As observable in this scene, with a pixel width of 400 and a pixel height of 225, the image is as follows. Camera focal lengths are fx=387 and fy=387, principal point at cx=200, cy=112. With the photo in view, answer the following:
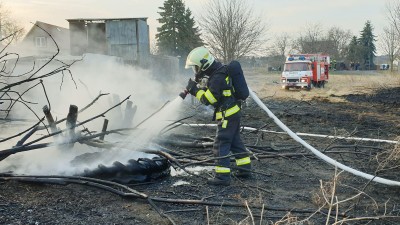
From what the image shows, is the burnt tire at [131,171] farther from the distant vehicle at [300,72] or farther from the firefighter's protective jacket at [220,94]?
the distant vehicle at [300,72]

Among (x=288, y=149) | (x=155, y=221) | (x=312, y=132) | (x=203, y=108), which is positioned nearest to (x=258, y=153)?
(x=288, y=149)

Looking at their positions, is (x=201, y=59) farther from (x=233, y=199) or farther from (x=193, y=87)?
(x=233, y=199)

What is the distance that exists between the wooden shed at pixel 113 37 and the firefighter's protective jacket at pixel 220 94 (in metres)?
21.6

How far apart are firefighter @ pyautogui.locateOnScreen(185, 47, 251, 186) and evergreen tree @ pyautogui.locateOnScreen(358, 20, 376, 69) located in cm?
7426

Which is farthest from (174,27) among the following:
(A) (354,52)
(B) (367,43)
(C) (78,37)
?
(B) (367,43)

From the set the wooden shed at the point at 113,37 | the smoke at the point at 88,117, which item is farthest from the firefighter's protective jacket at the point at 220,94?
the wooden shed at the point at 113,37

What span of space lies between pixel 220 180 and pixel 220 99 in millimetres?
1040

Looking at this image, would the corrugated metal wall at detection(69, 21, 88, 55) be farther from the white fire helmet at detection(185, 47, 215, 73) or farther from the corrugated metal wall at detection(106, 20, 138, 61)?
the white fire helmet at detection(185, 47, 215, 73)

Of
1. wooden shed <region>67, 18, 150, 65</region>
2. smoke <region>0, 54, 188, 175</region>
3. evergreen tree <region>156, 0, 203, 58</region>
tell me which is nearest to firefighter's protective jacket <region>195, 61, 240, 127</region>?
smoke <region>0, 54, 188, 175</region>

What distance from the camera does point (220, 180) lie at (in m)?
4.73

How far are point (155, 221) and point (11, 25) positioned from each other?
35.7 metres

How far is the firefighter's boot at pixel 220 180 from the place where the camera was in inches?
186

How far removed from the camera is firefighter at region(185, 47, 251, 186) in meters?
4.89

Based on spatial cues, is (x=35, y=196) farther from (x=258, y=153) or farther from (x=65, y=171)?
(x=258, y=153)
